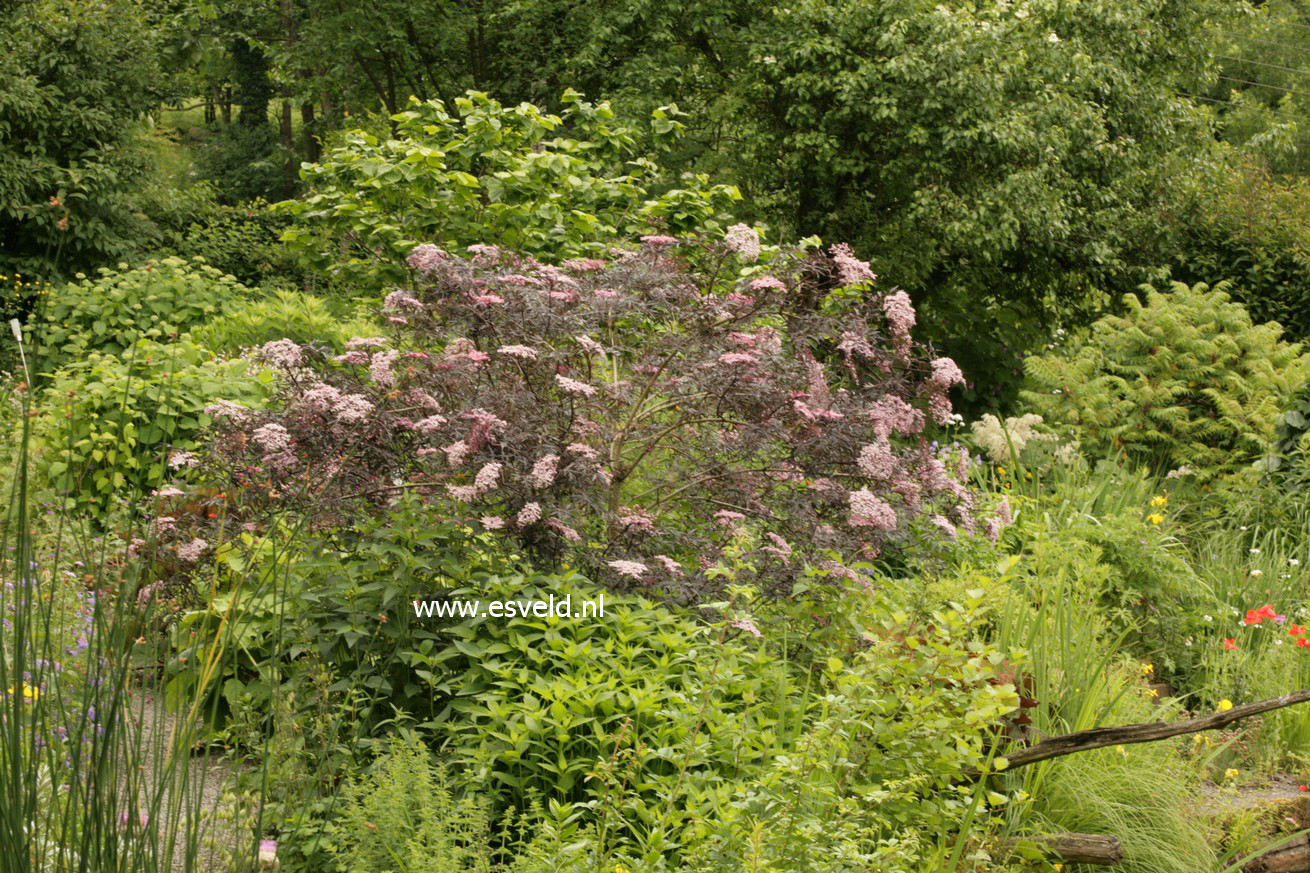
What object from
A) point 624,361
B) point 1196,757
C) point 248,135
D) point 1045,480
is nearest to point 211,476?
point 624,361

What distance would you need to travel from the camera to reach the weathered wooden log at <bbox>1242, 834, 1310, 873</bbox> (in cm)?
336

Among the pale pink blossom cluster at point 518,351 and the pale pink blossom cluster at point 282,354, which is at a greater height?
the pale pink blossom cluster at point 518,351

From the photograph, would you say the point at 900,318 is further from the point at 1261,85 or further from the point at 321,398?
the point at 1261,85

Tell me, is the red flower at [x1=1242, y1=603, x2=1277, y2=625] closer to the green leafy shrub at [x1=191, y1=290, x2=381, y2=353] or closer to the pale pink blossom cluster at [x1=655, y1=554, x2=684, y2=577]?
the pale pink blossom cluster at [x1=655, y1=554, x2=684, y2=577]

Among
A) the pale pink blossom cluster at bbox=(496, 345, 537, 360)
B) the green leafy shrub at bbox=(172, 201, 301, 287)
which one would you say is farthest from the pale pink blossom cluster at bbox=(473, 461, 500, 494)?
the green leafy shrub at bbox=(172, 201, 301, 287)

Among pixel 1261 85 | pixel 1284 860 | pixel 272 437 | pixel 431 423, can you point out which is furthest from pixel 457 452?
pixel 1261 85

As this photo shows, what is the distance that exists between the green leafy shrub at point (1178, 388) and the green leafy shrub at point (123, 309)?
6.24 meters

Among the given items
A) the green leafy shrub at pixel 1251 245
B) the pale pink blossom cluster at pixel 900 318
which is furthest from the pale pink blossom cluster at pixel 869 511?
the green leafy shrub at pixel 1251 245

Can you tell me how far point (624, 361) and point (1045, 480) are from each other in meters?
3.94

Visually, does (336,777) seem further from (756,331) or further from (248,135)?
(248,135)

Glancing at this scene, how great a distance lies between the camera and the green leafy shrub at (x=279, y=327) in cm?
723

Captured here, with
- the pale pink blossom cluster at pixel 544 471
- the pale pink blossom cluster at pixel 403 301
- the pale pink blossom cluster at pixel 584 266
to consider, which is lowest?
the pale pink blossom cluster at pixel 544 471

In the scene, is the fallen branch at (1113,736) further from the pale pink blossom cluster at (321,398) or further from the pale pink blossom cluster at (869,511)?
the pale pink blossom cluster at (321,398)

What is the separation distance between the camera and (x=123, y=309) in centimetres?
823
